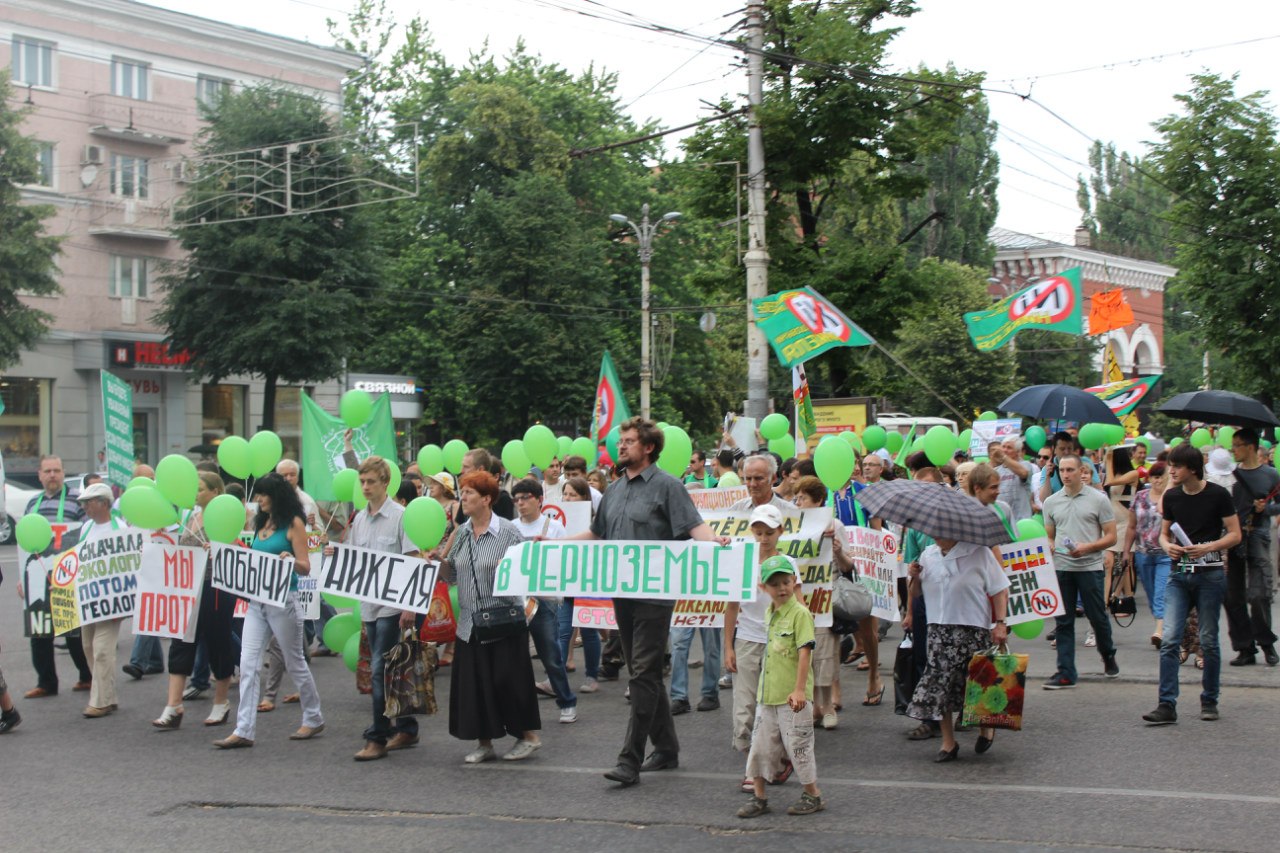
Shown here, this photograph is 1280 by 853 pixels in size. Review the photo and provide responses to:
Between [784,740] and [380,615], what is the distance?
2.77 metres

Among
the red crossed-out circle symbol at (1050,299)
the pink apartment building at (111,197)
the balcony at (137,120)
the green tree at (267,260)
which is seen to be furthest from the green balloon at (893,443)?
the balcony at (137,120)

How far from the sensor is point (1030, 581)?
927cm

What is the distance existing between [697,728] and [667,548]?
6.48 feet

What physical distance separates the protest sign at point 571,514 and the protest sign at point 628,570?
3.30 m

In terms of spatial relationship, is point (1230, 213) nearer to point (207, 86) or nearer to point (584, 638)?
point (584, 638)

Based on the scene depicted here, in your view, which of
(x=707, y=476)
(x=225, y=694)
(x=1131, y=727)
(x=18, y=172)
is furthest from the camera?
(x=18, y=172)

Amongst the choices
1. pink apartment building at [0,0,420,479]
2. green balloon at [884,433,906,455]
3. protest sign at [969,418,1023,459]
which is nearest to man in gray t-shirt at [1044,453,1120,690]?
green balloon at [884,433,906,455]

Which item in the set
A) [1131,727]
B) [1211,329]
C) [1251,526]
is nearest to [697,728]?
[1131,727]

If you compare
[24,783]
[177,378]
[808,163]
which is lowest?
[24,783]

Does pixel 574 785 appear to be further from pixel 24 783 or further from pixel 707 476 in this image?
pixel 707 476

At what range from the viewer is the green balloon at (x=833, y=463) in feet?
33.0

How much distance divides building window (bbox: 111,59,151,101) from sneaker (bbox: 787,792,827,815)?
35.7 m

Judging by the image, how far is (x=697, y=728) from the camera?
29.0 feet

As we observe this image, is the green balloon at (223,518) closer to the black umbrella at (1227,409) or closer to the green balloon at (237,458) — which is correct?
the green balloon at (237,458)
